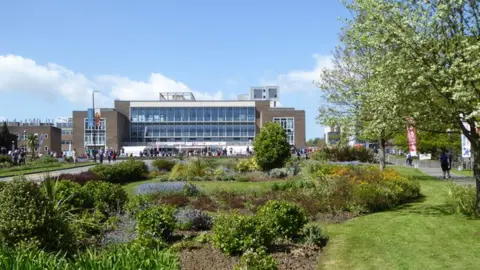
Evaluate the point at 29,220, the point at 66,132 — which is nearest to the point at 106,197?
the point at 29,220

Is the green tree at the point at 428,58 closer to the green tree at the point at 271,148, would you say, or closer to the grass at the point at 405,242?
the grass at the point at 405,242

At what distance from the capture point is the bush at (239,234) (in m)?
7.77

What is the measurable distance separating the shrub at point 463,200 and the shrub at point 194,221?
6.53 m

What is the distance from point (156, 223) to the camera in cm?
861

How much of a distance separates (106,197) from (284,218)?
15.8ft

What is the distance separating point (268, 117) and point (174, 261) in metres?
103

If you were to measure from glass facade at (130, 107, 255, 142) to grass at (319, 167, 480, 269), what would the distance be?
9510 cm

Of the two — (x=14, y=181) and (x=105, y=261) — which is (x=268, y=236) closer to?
(x=105, y=261)

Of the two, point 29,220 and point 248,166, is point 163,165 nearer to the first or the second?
point 248,166

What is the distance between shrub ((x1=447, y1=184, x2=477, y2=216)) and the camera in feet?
40.3

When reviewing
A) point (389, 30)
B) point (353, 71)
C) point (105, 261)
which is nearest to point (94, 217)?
point (105, 261)

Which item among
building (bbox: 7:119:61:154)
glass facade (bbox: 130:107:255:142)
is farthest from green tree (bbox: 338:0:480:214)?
building (bbox: 7:119:61:154)

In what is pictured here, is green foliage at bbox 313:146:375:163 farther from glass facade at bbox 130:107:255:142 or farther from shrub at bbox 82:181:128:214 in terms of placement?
glass facade at bbox 130:107:255:142

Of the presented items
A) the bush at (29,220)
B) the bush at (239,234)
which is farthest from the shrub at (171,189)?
the bush at (29,220)
